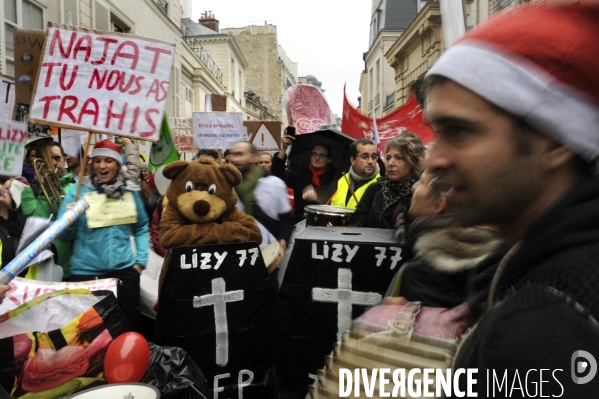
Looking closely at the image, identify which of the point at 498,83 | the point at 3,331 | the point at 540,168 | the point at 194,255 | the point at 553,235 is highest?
the point at 498,83

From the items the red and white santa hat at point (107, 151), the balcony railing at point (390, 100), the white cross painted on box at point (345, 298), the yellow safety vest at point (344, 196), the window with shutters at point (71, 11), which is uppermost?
the balcony railing at point (390, 100)

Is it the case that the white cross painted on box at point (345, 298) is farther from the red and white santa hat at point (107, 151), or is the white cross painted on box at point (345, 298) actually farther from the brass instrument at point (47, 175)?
the brass instrument at point (47, 175)

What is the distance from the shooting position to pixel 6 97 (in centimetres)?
449

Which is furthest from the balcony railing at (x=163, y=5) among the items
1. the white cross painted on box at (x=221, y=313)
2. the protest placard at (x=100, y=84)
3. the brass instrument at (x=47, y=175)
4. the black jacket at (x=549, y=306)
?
the black jacket at (x=549, y=306)

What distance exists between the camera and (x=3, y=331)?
2336 mm

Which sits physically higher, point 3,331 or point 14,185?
point 14,185

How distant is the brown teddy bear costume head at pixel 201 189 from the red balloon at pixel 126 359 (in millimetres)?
1304

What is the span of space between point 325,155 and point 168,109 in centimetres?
1440

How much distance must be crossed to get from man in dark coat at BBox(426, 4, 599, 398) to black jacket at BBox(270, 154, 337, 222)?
5305 millimetres

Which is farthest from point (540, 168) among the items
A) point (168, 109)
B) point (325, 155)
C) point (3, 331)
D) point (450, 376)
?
point (168, 109)

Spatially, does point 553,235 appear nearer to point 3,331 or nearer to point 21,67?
point 3,331

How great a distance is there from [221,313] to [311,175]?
11.1ft

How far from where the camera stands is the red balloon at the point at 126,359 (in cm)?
227

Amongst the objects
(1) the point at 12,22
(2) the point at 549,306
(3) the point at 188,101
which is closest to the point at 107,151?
(2) the point at 549,306
